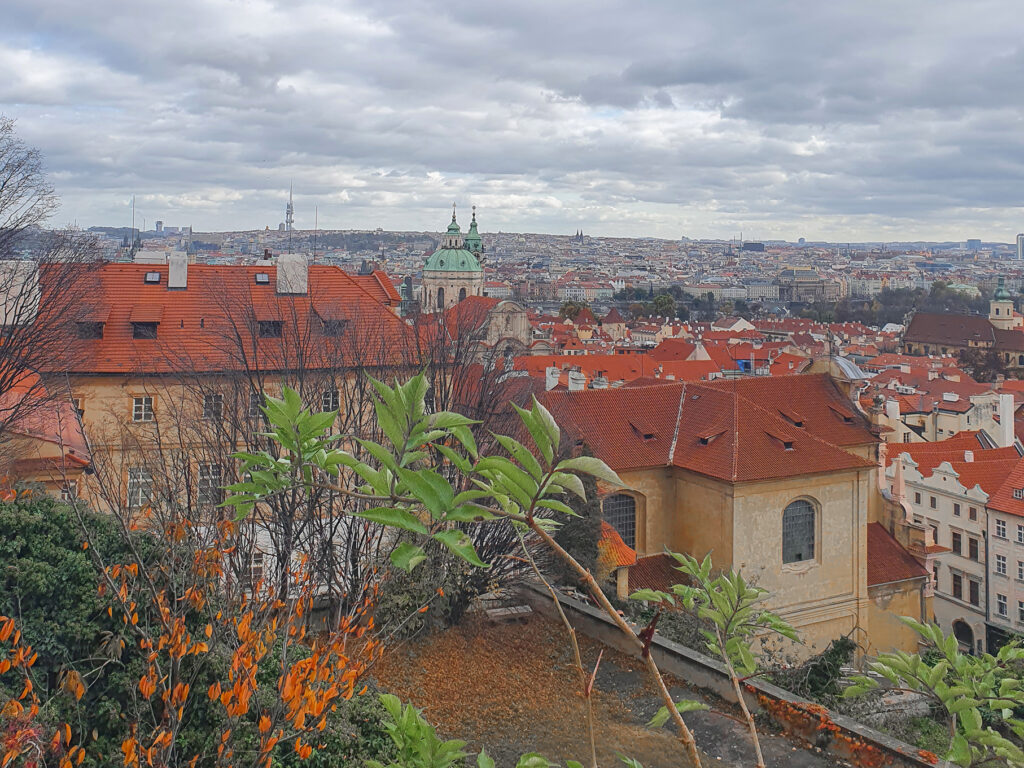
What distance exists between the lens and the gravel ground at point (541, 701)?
36.8 ft

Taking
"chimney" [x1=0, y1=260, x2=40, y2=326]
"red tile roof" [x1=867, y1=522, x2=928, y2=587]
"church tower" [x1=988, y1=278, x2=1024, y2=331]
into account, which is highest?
"church tower" [x1=988, y1=278, x2=1024, y2=331]

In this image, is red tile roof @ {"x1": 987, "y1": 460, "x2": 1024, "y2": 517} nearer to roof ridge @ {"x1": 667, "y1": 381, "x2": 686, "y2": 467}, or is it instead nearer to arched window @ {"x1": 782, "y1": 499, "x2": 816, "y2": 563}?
arched window @ {"x1": 782, "y1": 499, "x2": 816, "y2": 563}

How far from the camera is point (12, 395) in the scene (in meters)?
17.7

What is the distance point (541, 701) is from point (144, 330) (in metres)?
14.3

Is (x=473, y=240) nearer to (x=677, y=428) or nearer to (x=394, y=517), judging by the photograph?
(x=677, y=428)

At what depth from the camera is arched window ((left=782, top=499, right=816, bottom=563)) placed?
77.7 ft

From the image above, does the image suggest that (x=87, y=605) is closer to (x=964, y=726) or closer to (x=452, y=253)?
(x=964, y=726)

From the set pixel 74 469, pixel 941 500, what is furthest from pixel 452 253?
pixel 74 469

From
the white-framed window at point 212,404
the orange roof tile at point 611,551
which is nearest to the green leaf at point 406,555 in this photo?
the white-framed window at point 212,404

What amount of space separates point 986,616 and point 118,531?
34.5 metres

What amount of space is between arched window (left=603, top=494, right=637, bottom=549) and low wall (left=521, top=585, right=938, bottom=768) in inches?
351

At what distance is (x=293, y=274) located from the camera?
76.2ft

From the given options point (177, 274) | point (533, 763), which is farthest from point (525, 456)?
point (177, 274)

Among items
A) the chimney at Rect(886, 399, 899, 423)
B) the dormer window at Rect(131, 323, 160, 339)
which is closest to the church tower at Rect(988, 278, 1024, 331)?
the chimney at Rect(886, 399, 899, 423)
